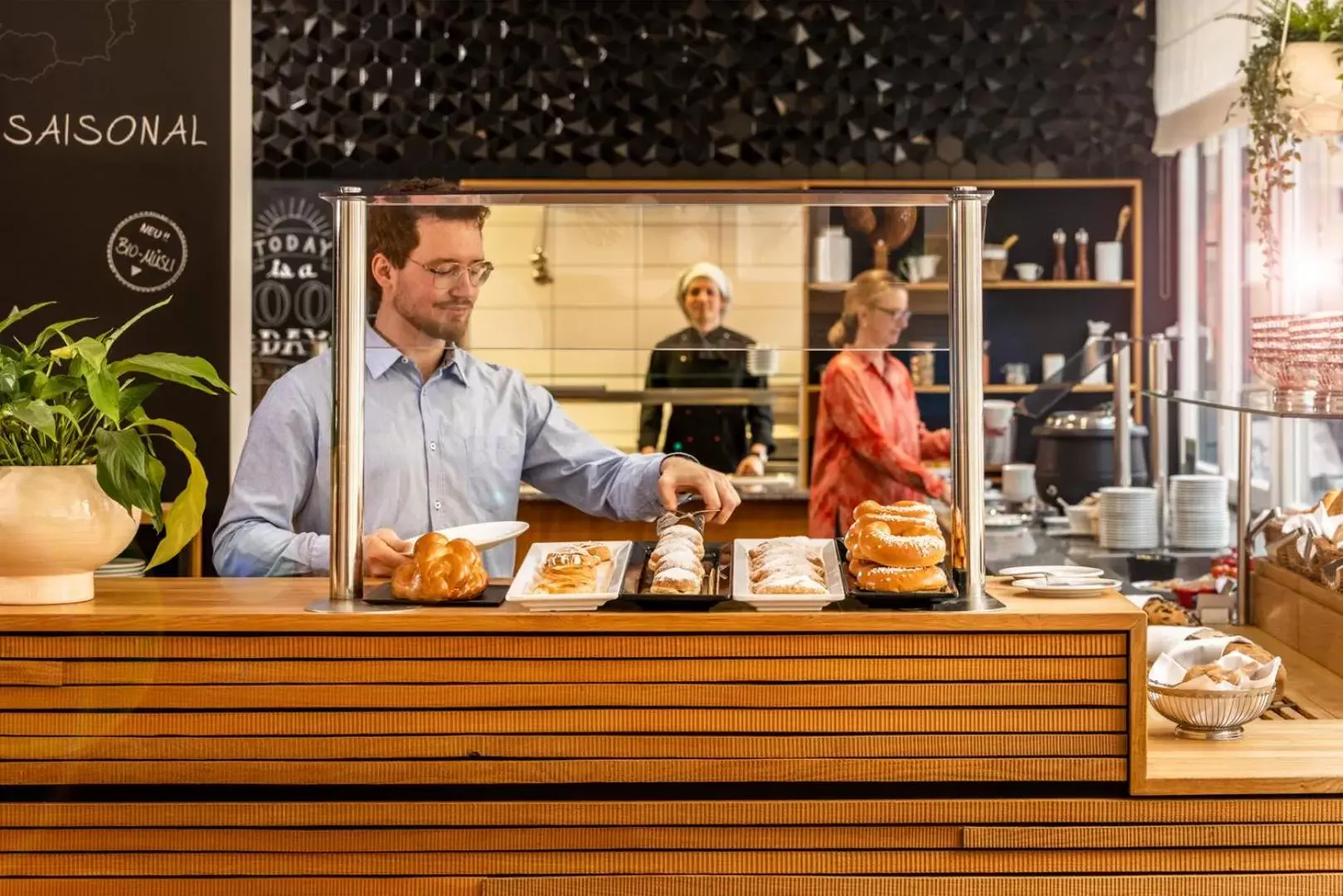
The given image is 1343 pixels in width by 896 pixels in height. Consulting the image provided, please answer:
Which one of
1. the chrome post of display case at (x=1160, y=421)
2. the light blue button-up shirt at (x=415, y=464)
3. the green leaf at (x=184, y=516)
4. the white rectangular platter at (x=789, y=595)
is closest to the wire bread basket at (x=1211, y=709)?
the white rectangular platter at (x=789, y=595)

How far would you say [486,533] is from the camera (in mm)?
2107

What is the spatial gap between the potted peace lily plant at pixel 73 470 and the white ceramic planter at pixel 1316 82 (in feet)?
6.72

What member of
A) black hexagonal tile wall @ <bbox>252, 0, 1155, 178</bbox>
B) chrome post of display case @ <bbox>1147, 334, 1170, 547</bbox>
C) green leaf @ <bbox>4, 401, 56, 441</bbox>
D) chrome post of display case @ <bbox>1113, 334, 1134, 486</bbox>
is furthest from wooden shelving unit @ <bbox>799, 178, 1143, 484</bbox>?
green leaf @ <bbox>4, 401, 56, 441</bbox>

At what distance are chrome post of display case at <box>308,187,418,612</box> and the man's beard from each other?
0.24ft

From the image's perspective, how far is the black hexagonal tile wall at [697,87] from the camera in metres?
6.73

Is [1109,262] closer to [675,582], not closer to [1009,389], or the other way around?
[1009,389]

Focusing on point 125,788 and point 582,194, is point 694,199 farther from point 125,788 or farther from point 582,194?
point 125,788

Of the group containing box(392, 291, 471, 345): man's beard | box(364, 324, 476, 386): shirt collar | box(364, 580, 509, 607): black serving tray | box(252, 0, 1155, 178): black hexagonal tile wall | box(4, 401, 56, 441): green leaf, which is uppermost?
box(252, 0, 1155, 178): black hexagonal tile wall

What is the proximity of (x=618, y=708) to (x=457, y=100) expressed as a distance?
17.4 ft

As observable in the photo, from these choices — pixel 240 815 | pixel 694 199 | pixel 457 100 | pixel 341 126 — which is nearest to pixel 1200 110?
pixel 457 100

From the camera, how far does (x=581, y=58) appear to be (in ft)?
22.1

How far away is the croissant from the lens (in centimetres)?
190

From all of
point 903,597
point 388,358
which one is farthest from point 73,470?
point 903,597

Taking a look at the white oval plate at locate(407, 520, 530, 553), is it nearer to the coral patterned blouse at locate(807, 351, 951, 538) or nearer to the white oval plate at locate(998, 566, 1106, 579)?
the white oval plate at locate(998, 566, 1106, 579)
